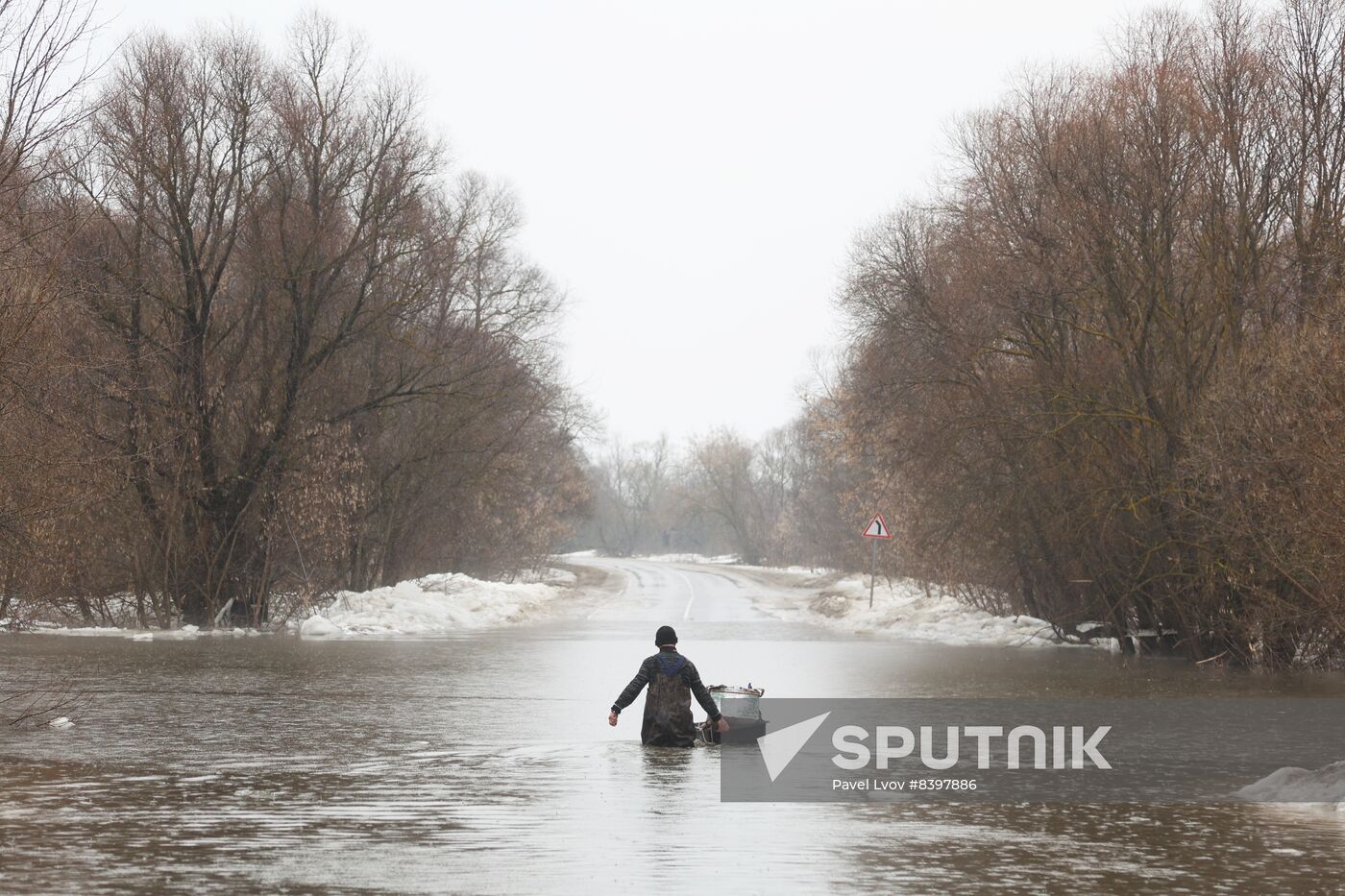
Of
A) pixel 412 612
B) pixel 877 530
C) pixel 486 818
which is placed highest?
pixel 877 530

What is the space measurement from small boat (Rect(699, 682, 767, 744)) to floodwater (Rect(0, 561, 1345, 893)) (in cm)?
23

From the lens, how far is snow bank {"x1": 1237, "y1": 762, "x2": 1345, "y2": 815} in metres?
12.1

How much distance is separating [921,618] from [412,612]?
13246mm

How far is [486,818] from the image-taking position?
1080 centimetres

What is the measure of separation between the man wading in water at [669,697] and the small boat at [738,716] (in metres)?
0.22

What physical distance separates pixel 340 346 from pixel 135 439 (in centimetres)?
557

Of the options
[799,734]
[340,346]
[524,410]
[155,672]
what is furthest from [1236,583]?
[524,410]

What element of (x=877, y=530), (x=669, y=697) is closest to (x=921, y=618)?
(x=877, y=530)

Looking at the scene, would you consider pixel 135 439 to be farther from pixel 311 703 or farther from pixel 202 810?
pixel 202 810

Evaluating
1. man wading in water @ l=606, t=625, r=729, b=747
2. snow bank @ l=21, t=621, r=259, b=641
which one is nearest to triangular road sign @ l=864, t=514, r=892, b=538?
snow bank @ l=21, t=621, r=259, b=641

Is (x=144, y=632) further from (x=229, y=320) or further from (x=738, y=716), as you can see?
(x=738, y=716)

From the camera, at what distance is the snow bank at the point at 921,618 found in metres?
34.2
